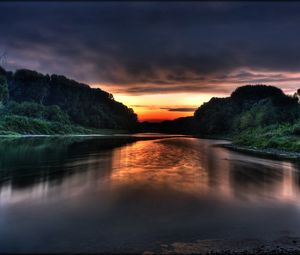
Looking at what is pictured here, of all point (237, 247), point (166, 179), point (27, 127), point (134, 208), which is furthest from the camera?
point (27, 127)

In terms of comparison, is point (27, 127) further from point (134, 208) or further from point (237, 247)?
point (237, 247)

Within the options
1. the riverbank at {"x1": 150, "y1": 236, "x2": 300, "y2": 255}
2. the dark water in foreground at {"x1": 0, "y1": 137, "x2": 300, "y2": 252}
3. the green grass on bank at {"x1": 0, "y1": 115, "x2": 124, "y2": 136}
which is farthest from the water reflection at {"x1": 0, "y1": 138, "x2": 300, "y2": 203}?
the green grass on bank at {"x1": 0, "y1": 115, "x2": 124, "y2": 136}

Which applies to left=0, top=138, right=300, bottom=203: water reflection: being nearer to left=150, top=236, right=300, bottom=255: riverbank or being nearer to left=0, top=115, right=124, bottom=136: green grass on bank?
left=150, top=236, right=300, bottom=255: riverbank

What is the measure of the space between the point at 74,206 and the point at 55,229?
471cm

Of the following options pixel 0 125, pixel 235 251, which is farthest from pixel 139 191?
pixel 0 125

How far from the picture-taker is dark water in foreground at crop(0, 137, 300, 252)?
14.5m

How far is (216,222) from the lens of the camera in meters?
17.5

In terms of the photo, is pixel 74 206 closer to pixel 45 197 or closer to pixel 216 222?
pixel 45 197

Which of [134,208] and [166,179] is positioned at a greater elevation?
[166,179]

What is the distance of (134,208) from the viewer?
20234 millimetres

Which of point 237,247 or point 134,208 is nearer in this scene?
point 237,247

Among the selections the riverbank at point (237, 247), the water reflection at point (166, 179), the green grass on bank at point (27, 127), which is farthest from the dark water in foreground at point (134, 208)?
the green grass on bank at point (27, 127)

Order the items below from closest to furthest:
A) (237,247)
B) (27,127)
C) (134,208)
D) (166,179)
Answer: (237,247) < (134,208) < (166,179) < (27,127)

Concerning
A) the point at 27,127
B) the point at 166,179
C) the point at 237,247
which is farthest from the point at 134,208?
the point at 27,127
